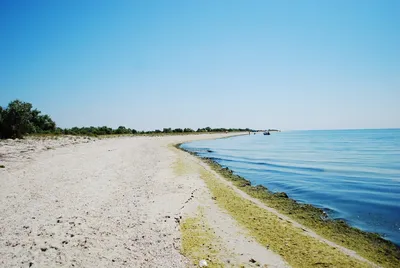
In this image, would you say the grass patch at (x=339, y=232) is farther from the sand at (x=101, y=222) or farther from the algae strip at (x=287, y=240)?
the sand at (x=101, y=222)

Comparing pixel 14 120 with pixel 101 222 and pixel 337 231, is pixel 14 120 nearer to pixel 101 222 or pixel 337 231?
Result: pixel 101 222

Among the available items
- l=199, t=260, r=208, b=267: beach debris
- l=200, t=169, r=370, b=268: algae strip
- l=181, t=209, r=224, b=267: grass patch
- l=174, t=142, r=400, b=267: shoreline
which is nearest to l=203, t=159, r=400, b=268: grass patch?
l=174, t=142, r=400, b=267: shoreline

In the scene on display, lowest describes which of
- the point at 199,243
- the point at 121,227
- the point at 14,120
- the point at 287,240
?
the point at 287,240

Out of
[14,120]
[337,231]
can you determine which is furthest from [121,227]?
[14,120]

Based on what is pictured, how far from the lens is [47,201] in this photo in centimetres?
1073

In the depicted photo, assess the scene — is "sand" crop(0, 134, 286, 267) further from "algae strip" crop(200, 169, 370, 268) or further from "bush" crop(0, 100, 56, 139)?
"bush" crop(0, 100, 56, 139)

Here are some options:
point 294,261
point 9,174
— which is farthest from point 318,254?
point 9,174

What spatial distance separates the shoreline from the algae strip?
955mm

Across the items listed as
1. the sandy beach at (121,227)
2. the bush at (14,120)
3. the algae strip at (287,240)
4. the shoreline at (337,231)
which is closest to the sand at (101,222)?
the sandy beach at (121,227)

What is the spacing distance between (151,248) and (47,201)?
650cm

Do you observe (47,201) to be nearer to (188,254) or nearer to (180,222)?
(180,222)

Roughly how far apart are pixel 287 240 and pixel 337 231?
113 inches

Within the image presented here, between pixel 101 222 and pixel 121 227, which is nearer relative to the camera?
pixel 121 227

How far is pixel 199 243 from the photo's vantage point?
24.7 ft
